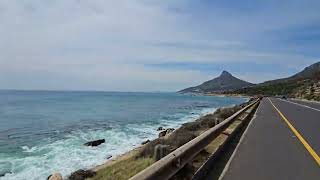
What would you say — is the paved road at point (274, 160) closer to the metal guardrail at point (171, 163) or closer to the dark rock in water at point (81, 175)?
the metal guardrail at point (171, 163)

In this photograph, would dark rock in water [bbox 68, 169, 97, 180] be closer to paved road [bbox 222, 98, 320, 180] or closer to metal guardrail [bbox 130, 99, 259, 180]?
paved road [bbox 222, 98, 320, 180]

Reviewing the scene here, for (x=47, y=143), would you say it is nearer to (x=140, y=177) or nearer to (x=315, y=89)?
(x=140, y=177)

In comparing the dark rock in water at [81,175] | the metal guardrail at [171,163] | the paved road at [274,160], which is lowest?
the dark rock in water at [81,175]

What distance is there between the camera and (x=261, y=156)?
11172mm

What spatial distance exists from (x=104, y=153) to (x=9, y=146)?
9125 mm

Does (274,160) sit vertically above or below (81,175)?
above

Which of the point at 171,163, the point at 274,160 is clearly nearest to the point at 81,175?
the point at 274,160

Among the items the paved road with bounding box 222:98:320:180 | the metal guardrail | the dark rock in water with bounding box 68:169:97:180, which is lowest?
the dark rock in water with bounding box 68:169:97:180

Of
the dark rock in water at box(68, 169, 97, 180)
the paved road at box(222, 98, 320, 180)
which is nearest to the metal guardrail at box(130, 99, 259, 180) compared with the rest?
the paved road at box(222, 98, 320, 180)

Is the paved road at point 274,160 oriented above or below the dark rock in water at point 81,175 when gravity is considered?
above

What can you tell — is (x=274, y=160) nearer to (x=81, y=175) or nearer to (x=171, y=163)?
(x=171, y=163)

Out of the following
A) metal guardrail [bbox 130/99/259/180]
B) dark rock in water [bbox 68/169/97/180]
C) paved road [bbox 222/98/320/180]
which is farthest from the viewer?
dark rock in water [bbox 68/169/97/180]

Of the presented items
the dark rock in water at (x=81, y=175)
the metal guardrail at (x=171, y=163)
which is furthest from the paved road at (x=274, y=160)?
the dark rock in water at (x=81, y=175)

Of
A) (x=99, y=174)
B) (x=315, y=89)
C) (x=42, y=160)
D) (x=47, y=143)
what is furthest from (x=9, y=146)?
(x=315, y=89)
